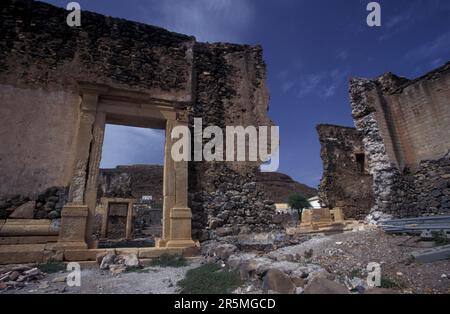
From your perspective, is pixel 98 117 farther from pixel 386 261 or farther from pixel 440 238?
pixel 440 238

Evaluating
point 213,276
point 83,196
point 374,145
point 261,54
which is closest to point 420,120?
point 374,145

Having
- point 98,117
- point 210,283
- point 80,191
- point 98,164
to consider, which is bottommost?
point 210,283

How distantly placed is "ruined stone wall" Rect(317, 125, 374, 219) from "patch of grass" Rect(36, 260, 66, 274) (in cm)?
1296

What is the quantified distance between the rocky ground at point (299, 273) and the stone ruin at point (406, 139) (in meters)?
5.32

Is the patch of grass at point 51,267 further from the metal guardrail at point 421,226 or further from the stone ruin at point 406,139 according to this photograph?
the stone ruin at point 406,139

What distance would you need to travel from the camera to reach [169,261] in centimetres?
507

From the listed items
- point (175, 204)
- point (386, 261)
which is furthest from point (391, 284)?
point (175, 204)

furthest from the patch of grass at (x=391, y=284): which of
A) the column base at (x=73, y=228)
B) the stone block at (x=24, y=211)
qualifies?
the stone block at (x=24, y=211)

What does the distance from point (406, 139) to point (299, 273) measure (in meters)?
9.94

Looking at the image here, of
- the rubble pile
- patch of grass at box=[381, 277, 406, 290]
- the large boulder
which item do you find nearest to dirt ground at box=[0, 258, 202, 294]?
the rubble pile

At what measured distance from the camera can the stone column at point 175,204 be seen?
5.73 meters

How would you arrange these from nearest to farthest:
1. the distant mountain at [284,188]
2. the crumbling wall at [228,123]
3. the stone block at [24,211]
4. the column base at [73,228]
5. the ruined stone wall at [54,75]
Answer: the column base at [73,228], the stone block at [24,211], the ruined stone wall at [54,75], the crumbling wall at [228,123], the distant mountain at [284,188]

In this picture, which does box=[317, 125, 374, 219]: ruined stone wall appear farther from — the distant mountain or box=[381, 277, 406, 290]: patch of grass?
the distant mountain

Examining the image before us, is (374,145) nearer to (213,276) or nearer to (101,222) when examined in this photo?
(213,276)
